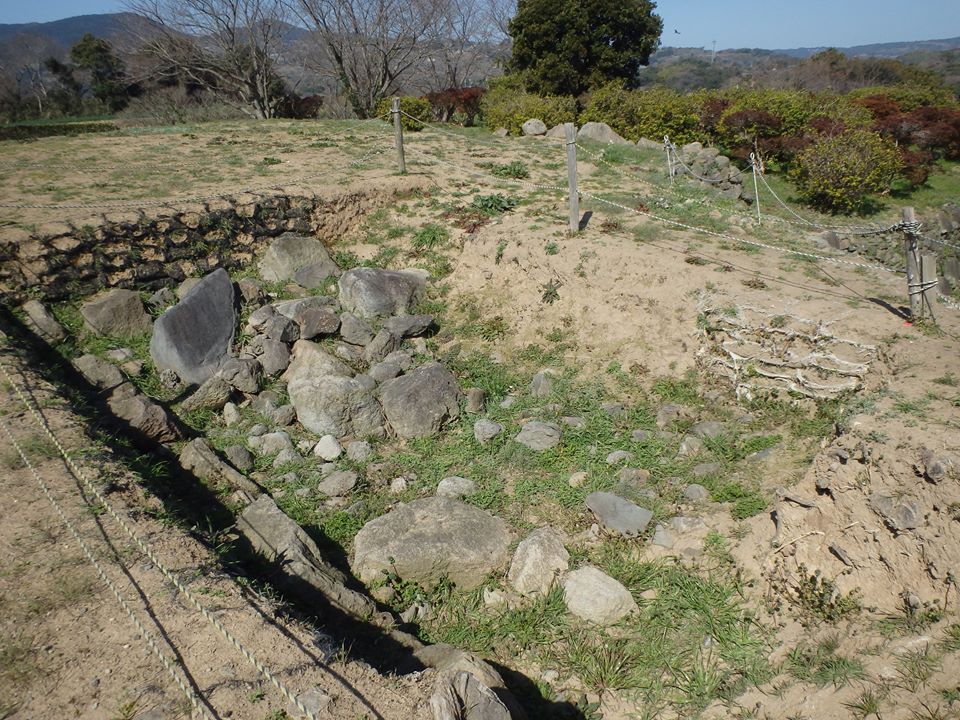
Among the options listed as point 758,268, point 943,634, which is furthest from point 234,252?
point 943,634

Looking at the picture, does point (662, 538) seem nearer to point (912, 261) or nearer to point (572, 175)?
point (912, 261)

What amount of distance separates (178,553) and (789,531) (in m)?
4.60

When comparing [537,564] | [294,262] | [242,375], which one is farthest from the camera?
[294,262]

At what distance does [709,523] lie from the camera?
17.4ft

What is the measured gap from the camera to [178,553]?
429 cm

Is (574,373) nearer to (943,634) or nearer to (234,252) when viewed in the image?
(943,634)

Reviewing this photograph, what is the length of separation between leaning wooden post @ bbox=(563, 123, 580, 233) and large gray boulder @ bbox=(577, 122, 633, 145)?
8.10 m

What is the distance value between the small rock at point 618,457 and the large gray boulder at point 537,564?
1.20 m

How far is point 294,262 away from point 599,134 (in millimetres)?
10352

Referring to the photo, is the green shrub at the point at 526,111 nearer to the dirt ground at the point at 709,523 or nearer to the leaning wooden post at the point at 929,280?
the dirt ground at the point at 709,523

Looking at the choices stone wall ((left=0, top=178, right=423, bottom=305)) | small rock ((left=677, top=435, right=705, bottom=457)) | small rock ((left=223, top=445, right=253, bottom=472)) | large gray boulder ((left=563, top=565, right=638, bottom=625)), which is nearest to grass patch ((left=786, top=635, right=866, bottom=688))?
large gray boulder ((left=563, top=565, right=638, bottom=625))

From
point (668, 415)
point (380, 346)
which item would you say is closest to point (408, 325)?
point (380, 346)

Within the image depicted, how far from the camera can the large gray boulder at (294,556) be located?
4.79 m

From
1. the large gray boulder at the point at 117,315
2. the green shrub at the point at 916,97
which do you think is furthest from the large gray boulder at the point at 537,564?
the green shrub at the point at 916,97
